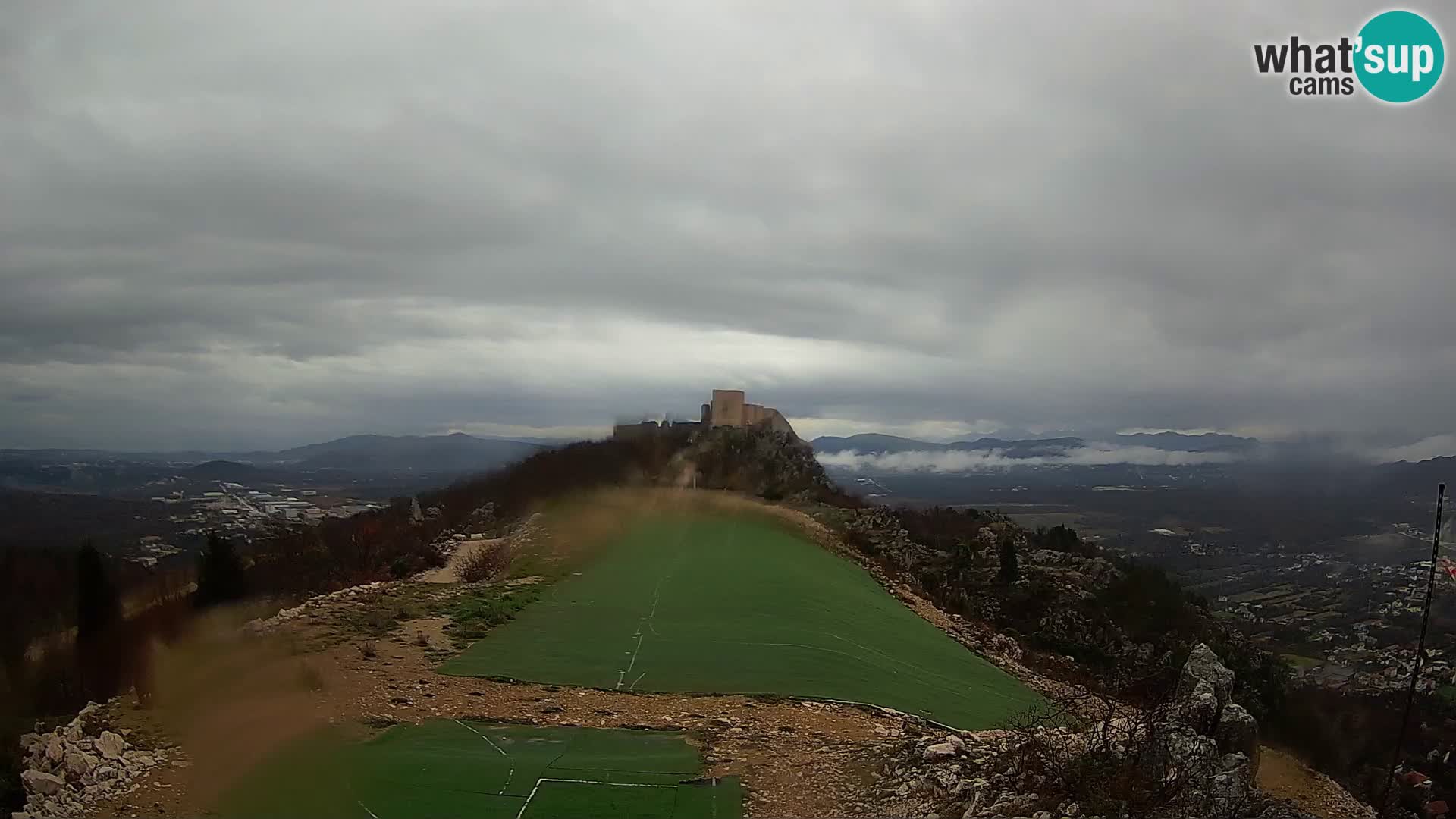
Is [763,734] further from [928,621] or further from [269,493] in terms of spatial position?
[269,493]

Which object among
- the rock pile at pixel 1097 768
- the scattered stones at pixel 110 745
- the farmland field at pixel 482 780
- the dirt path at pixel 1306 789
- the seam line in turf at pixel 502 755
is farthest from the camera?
the dirt path at pixel 1306 789

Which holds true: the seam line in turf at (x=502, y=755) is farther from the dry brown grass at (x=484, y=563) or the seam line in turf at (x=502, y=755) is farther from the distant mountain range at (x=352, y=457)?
the distant mountain range at (x=352, y=457)

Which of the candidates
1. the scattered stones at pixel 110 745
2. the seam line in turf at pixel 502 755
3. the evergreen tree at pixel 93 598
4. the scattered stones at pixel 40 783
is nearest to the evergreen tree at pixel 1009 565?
the seam line in turf at pixel 502 755

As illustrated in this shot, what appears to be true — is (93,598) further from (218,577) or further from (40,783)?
(40,783)

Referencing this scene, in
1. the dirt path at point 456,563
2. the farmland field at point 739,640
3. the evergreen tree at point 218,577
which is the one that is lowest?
the farmland field at point 739,640

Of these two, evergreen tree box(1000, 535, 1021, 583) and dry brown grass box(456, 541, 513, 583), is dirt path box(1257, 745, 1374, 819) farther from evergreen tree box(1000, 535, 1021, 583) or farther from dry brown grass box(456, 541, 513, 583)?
dry brown grass box(456, 541, 513, 583)

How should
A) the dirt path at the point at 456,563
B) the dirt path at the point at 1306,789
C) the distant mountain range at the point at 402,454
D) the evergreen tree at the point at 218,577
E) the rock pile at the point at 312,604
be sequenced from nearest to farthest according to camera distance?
the rock pile at the point at 312,604
the dirt path at the point at 1306,789
the evergreen tree at the point at 218,577
the dirt path at the point at 456,563
the distant mountain range at the point at 402,454

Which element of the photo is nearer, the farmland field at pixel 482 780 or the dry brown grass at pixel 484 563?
the farmland field at pixel 482 780

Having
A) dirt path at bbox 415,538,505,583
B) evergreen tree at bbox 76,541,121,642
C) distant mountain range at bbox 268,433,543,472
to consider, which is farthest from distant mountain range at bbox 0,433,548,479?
evergreen tree at bbox 76,541,121,642
